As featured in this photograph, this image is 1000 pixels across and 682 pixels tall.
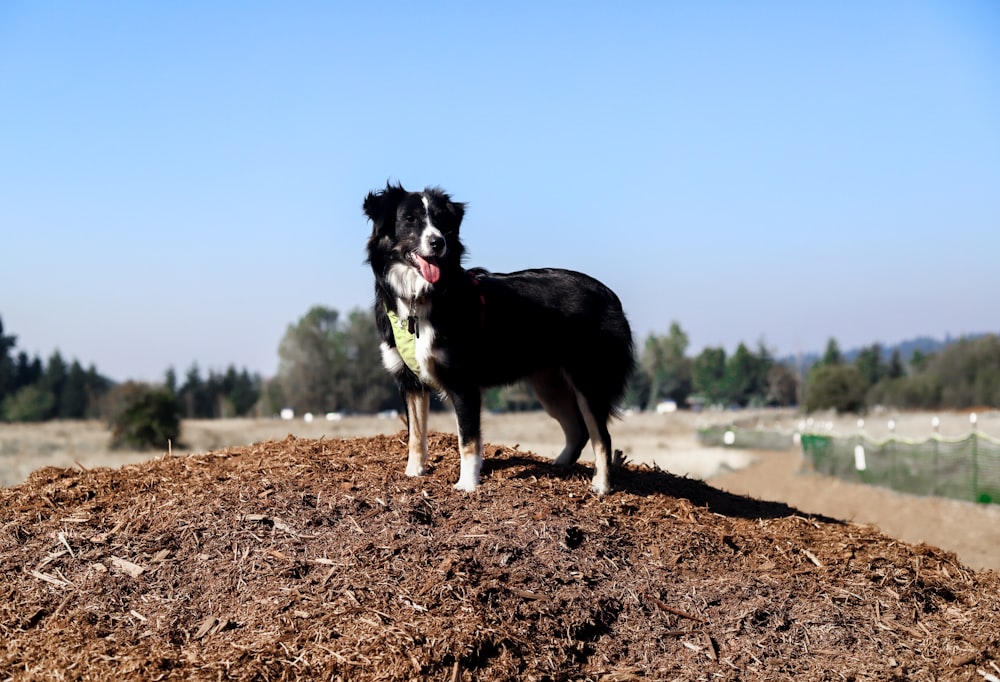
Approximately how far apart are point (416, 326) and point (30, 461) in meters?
28.3

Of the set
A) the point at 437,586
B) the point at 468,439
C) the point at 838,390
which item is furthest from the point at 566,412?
the point at 838,390

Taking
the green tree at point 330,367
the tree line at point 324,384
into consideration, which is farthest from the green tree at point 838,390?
the green tree at point 330,367

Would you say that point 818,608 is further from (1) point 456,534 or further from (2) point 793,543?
(1) point 456,534

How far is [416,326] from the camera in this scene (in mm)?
7477

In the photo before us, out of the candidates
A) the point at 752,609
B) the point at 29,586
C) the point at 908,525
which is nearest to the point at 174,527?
the point at 29,586

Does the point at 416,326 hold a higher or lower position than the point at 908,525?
higher

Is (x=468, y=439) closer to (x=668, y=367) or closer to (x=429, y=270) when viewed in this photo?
(x=429, y=270)

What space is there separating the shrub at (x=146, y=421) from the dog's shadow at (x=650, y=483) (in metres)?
32.3

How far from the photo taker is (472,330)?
25.3 feet

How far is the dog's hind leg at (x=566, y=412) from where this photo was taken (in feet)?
29.0

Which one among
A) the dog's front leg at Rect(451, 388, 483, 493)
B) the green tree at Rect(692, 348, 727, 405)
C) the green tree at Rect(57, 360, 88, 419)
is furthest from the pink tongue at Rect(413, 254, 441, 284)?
the green tree at Rect(692, 348, 727, 405)

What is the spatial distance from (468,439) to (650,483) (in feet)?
7.52

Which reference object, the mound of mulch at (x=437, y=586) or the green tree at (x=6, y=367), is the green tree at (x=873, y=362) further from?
the mound of mulch at (x=437, y=586)

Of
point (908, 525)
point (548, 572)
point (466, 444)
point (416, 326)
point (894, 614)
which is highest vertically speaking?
point (416, 326)
